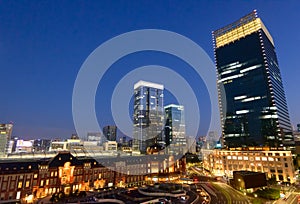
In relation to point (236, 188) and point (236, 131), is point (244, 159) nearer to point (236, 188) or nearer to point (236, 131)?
point (236, 131)

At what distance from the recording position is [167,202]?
139ft

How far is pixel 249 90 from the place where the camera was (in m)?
95.4

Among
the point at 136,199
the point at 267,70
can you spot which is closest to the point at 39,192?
the point at 136,199

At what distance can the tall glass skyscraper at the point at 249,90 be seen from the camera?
87625 millimetres

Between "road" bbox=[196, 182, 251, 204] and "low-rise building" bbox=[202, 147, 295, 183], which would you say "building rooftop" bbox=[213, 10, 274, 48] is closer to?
"low-rise building" bbox=[202, 147, 295, 183]

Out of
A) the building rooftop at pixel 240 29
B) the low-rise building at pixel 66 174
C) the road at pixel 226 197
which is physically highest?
the building rooftop at pixel 240 29

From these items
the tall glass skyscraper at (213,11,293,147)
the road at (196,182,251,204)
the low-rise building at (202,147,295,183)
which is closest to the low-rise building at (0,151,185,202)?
the road at (196,182,251,204)

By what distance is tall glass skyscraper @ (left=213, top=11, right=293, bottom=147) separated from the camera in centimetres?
8762

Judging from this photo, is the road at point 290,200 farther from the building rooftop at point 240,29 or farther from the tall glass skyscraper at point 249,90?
the building rooftop at point 240,29

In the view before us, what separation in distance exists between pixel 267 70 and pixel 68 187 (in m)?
104

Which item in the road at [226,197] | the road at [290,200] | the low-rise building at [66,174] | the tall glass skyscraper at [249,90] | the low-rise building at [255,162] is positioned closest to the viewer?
the road at [226,197]

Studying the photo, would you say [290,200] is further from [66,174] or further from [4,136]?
[4,136]

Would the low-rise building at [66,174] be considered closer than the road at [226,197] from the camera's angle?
No

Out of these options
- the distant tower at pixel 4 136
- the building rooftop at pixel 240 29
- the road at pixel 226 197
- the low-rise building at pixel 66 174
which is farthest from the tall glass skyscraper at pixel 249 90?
the distant tower at pixel 4 136
